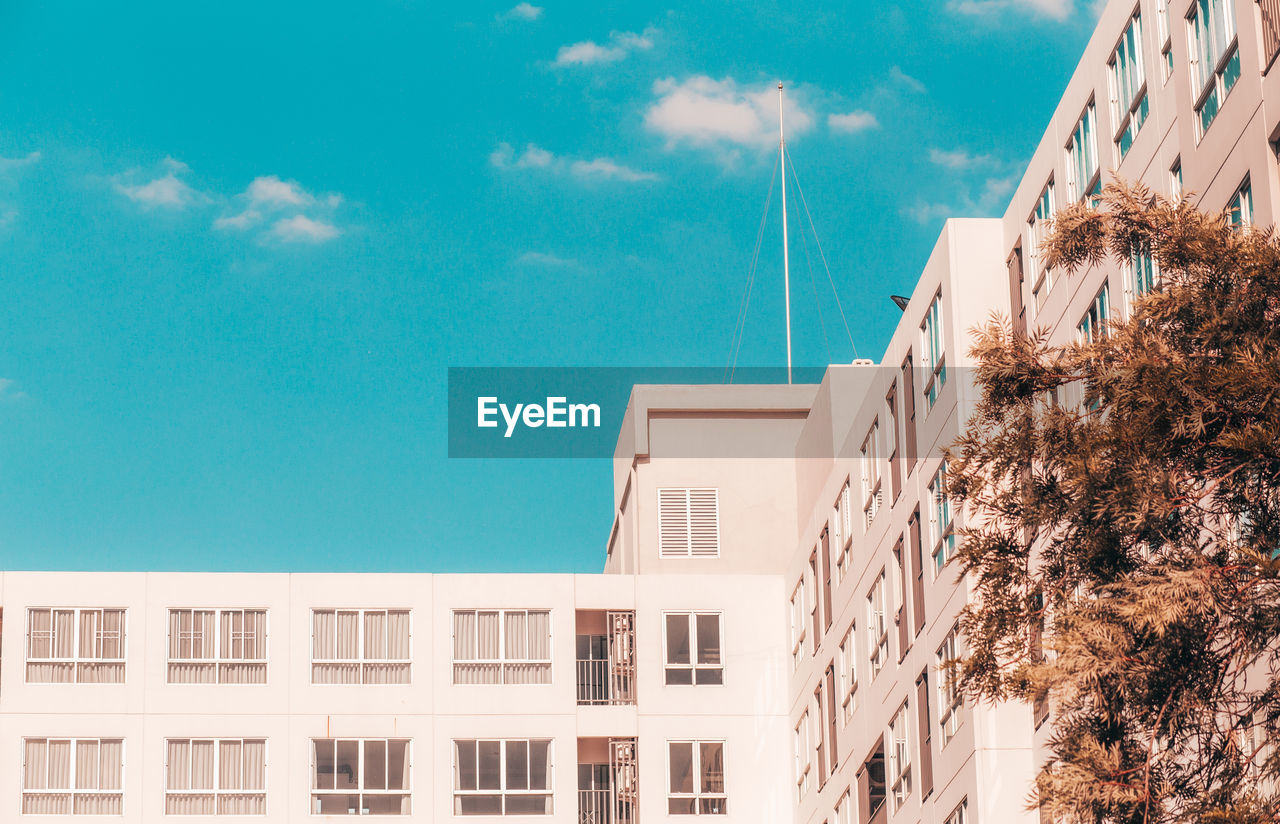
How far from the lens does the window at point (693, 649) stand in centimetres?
4347

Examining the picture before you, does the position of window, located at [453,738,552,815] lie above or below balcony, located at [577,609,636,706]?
below

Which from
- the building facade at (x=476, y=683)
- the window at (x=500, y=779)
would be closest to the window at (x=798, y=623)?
the building facade at (x=476, y=683)

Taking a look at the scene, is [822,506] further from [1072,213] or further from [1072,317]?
[1072,213]

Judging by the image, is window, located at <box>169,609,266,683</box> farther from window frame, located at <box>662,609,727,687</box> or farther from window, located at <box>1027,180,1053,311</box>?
window, located at <box>1027,180,1053,311</box>

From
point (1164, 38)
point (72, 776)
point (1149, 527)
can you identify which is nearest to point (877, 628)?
point (1164, 38)

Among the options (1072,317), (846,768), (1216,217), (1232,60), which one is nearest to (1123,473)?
(1216,217)

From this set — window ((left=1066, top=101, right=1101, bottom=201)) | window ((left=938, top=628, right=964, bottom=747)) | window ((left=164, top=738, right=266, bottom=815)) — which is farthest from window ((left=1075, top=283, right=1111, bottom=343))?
window ((left=164, top=738, right=266, bottom=815))

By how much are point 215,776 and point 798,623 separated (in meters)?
13.3

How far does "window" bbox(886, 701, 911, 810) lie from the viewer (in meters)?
32.7

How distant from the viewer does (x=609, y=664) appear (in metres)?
43.5

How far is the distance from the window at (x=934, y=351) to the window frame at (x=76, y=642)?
2011 cm

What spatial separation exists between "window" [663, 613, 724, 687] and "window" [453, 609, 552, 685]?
2.80 meters

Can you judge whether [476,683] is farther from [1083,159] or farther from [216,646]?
[1083,159]

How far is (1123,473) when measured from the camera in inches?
502
